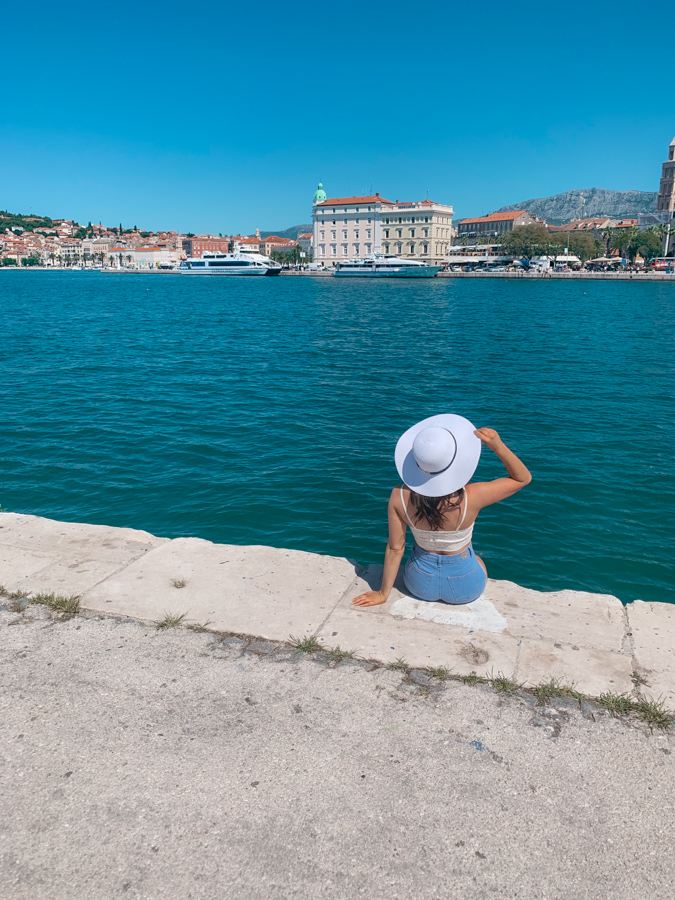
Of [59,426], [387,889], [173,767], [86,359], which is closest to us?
[387,889]

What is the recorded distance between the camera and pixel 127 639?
14.2ft

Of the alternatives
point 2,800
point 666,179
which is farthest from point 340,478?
point 666,179

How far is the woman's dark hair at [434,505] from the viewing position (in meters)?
4.45

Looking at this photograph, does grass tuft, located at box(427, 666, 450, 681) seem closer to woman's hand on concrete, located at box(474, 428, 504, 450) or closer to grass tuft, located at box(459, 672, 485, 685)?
grass tuft, located at box(459, 672, 485, 685)

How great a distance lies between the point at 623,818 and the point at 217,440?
11.8 m

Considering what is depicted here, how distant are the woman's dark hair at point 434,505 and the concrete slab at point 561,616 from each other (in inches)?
36.0

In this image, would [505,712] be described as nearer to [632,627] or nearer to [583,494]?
[632,627]

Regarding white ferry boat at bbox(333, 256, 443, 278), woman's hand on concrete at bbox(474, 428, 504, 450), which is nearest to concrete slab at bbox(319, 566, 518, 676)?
woman's hand on concrete at bbox(474, 428, 504, 450)

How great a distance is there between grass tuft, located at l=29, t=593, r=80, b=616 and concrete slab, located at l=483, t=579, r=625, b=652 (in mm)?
3225

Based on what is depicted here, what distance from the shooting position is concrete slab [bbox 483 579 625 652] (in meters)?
4.30

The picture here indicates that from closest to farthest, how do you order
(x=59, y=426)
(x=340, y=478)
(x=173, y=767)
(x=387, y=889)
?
(x=387, y=889) < (x=173, y=767) < (x=340, y=478) < (x=59, y=426)

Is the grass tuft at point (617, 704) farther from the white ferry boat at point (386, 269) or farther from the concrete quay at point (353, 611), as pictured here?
the white ferry boat at point (386, 269)

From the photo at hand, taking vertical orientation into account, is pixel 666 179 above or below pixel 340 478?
above

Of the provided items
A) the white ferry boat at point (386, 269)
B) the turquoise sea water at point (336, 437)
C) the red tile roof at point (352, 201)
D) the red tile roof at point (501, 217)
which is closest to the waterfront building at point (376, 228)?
the red tile roof at point (352, 201)
